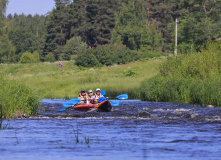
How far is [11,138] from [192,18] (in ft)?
161

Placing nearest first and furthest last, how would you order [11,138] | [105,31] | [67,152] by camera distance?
1. [67,152]
2. [11,138]
3. [105,31]

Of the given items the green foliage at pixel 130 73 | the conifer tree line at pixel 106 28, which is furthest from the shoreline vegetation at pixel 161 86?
the conifer tree line at pixel 106 28

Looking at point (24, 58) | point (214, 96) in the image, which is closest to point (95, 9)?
point (24, 58)

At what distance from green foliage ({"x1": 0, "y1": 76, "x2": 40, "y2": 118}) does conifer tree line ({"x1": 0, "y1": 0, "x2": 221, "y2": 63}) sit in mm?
43428

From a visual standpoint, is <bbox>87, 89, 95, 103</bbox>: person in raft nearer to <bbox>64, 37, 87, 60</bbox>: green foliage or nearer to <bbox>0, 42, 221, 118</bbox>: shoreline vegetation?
<bbox>0, 42, 221, 118</bbox>: shoreline vegetation

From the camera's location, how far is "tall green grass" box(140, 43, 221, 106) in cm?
2331

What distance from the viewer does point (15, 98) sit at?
1742cm

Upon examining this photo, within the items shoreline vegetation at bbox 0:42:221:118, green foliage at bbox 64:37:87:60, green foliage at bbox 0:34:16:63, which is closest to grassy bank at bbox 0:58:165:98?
shoreline vegetation at bbox 0:42:221:118

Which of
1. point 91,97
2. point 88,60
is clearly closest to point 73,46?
point 88,60

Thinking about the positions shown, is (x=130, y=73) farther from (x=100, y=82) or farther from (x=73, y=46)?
(x=73, y=46)

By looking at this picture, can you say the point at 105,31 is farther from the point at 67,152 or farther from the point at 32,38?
the point at 67,152

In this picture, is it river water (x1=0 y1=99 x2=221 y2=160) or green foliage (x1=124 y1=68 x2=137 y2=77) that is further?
green foliage (x1=124 y1=68 x2=137 y2=77)

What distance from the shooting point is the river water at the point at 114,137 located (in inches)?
392

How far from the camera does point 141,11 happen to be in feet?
244
